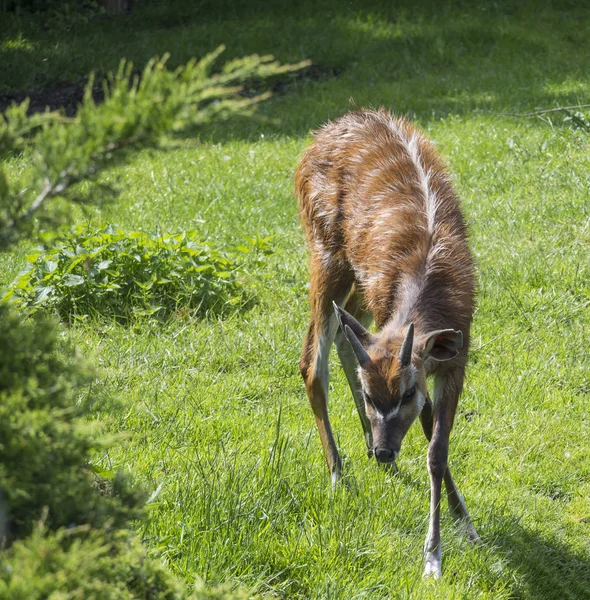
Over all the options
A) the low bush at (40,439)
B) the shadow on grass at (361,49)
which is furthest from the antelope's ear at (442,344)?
the shadow on grass at (361,49)

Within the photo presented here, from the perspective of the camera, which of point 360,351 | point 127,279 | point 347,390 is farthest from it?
point 127,279

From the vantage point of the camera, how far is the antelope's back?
5391mm

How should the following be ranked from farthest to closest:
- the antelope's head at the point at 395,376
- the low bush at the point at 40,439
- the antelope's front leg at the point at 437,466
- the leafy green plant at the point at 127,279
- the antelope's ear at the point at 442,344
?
the leafy green plant at the point at 127,279, the antelope's ear at the point at 442,344, the antelope's head at the point at 395,376, the antelope's front leg at the point at 437,466, the low bush at the point at 40,439

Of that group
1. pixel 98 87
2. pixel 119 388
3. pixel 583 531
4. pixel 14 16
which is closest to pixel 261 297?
pixel 119 388

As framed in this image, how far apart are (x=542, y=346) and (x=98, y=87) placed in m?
9.89

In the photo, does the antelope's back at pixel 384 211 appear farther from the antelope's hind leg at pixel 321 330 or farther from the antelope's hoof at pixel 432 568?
the antelope's hoof at pixel 432 568

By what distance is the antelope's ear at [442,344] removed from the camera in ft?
15.9

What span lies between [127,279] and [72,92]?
830 cm

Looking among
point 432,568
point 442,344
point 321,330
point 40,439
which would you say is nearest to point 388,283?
point 442,344

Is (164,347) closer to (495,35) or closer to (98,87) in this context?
(98,87)

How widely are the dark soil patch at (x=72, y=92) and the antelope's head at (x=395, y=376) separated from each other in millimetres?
9952

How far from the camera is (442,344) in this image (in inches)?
195

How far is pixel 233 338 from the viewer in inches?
269

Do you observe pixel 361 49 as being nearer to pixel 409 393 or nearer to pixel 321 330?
pixel 321 330
